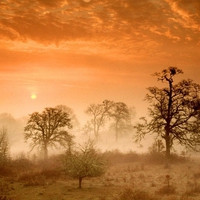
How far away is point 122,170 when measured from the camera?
26.6 metres

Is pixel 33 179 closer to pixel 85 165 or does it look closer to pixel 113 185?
pixel 85 165

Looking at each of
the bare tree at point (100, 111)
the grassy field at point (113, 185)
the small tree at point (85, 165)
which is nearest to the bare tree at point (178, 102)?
the grassy field at point (113, 185)

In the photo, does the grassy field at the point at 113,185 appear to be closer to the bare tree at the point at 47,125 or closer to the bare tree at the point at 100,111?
the bare tree at the point at 47,125

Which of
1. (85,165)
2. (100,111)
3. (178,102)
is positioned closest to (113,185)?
(85,165)

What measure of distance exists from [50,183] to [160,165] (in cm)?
1460

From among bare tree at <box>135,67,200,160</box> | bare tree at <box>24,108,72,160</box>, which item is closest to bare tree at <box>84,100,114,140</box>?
bare tree at <box>24,108,72,160</box>

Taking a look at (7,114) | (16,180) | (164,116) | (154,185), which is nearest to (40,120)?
(16,180)

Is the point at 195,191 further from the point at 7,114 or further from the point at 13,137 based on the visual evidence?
the point at 7,114

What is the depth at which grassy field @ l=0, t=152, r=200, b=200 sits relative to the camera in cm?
1502

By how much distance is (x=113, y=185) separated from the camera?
62.8ft

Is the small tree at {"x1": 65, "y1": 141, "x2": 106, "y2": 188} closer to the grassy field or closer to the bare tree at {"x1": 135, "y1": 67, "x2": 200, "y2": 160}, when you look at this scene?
the grassy field

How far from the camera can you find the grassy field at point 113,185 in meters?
15.0

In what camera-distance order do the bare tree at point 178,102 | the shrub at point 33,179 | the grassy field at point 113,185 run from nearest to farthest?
the grassy field at point 113,185
the shrub at point 33,179
the bare tree at point 178,102

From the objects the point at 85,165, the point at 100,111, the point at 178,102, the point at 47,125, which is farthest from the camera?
the point at 100,111
